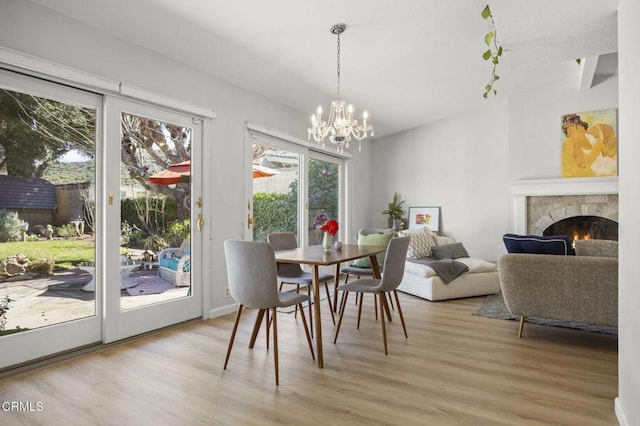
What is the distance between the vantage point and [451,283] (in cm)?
465

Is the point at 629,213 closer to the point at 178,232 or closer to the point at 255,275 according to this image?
the point at 255,275

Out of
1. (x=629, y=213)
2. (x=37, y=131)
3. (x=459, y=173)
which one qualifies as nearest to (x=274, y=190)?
(x=37, y=131)

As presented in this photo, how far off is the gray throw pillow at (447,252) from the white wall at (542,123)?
61.2 inches

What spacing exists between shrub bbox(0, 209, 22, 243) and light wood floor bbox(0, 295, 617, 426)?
0.88 m

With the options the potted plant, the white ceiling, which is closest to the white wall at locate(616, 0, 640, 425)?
the white ceiling

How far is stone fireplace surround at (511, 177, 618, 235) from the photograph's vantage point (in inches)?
212

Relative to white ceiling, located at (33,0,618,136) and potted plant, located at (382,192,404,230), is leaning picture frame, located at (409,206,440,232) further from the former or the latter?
white ceiling, located at (33,0,618,136)

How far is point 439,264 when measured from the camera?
186 inches

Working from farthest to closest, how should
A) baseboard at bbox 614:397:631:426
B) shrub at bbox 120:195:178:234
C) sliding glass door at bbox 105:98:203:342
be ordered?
1. shrub at bbox 120:195:178:234
2. sliding glass door at bbox 105:98:203:342
3. baseboard at bbox 614:397:631:426

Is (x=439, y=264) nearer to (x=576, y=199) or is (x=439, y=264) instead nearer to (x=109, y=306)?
(x=576, y=199)

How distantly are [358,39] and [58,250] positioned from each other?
117 inches

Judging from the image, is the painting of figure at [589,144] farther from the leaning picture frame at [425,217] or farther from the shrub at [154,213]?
the shrub at [154,213]

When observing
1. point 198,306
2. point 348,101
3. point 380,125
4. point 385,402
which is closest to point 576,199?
point 380,125

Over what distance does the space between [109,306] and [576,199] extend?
238 inches
